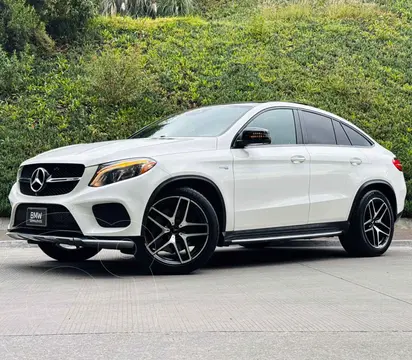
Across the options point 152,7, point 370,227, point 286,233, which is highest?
point 152,7

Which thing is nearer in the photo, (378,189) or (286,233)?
(286,233)

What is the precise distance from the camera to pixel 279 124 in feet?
28.3

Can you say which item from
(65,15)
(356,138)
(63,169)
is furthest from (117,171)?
(65,15)

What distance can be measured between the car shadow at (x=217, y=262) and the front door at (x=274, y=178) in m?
0.70

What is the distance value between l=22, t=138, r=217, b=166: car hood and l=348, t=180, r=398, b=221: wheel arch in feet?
7.24

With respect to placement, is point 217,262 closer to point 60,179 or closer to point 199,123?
point 199,123

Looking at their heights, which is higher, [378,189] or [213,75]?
[213,75]

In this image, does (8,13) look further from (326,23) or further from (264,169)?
(264,169)

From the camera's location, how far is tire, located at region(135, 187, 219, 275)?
287 inches

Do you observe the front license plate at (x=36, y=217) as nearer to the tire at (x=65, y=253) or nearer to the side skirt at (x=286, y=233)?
the tire at (x=65, y=253)

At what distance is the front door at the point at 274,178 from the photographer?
791 cm

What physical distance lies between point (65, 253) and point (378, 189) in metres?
3.84

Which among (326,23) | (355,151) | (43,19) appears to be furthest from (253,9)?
(355,151)

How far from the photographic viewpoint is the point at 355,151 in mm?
9234
